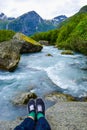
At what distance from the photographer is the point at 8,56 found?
30.5 m

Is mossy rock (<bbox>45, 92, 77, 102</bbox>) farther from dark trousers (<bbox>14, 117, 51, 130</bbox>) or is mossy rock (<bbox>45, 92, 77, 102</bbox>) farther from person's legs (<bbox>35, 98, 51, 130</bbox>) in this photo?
dark trousers (<bbox>14, 117, 51, 130</bbox>)

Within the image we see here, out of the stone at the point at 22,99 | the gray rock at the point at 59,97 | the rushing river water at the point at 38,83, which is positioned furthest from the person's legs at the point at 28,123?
the gray rock at the point at 59,97

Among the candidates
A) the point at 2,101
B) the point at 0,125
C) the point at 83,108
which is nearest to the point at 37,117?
the point at 0,125

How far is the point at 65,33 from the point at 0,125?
76352mm

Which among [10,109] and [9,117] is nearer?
[9,117]

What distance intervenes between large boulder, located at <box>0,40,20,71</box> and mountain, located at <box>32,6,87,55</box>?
16.9 m

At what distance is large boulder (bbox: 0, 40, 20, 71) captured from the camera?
3011cm

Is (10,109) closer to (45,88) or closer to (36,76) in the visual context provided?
(45,88)

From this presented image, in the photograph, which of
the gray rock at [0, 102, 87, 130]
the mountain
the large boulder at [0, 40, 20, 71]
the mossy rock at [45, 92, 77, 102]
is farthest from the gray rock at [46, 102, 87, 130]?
the mountain

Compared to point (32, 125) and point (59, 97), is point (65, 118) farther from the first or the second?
point (59, 97)

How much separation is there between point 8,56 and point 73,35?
26612mm

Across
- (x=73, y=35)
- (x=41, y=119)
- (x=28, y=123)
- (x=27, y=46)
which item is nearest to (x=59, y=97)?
(x=41, y=119)

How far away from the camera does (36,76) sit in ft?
90.0

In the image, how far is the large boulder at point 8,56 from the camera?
30.1m
